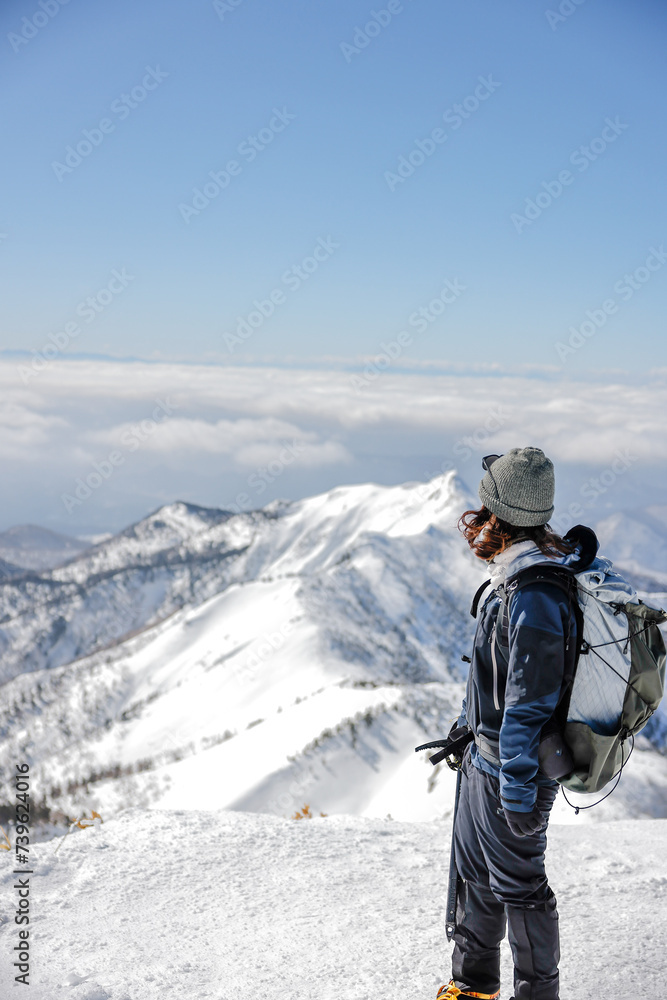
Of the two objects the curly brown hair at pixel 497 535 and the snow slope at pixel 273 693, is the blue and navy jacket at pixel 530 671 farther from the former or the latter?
the snow slope at pixel 273 693

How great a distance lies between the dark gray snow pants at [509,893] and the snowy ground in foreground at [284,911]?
2.98ft

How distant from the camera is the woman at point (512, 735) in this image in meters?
3.84

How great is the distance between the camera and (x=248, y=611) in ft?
496

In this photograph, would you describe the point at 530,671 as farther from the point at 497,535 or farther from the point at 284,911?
the point at 284,911

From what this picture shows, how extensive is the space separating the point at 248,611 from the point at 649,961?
149m

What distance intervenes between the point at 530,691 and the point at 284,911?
3950 millimetres

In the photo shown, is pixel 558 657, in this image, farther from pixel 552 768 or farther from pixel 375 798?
pixel 375 798

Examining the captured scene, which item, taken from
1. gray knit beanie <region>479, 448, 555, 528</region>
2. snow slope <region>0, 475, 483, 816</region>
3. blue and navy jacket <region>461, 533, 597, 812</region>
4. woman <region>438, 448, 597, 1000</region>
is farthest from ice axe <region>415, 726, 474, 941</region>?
snow slope <region>0, 475, 483, 816</region>

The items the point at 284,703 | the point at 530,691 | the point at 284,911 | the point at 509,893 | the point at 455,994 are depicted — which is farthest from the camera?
the point at 284,703

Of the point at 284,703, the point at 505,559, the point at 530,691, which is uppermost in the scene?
the point at 505,559

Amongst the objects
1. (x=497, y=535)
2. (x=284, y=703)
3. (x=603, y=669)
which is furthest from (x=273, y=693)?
(x=603, y=669)

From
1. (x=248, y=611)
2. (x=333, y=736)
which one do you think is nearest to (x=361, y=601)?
(x=248, y=611)

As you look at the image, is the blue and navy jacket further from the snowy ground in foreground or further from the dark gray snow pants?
the snowy ground in foreground

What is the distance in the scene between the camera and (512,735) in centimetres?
384
